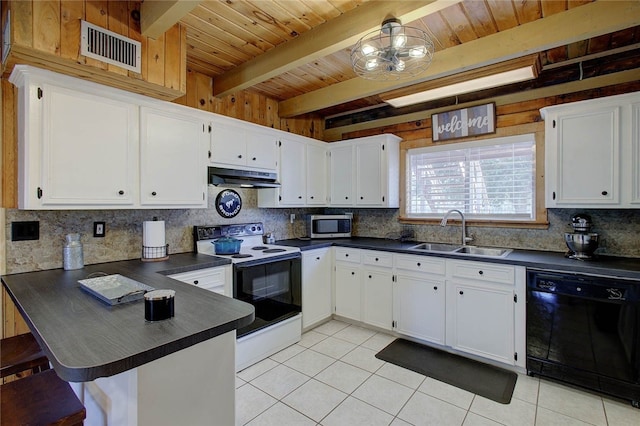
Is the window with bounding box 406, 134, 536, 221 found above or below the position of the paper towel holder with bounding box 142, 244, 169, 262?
above

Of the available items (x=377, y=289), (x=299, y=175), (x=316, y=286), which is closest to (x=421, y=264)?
(x=377, y=289)

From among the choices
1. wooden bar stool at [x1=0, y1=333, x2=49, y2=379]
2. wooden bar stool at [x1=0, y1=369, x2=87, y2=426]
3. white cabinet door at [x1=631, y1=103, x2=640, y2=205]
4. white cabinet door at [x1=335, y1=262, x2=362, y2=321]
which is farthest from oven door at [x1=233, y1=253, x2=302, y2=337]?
white cabinet door at [x1=631, y1=103, x2=640, y2=205]

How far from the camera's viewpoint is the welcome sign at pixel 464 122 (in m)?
3.17

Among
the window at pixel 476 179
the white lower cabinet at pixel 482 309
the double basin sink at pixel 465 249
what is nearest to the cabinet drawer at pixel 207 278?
the double basin sink at pixel 465 249

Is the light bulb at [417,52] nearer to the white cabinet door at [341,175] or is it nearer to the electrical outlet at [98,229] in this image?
the white cabinet door at [341,175]

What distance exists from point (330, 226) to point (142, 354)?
3.07m

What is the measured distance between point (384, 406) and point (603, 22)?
284cm

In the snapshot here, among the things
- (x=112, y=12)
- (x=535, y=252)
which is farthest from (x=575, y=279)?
(x=112, y=12)

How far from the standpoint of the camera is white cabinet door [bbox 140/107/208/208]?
92.4 inches

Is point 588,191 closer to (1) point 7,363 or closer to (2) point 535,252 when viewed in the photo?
(2) point 535,252

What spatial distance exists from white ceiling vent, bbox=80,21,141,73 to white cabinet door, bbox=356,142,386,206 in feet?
8.07

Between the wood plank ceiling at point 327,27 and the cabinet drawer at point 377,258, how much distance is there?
1.63 m

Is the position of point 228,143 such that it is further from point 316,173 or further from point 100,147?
point 316,173

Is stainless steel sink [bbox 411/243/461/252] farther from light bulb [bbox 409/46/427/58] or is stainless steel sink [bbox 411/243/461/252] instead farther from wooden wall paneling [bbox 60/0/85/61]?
wooden wall paneling [bbox 60/0/85/61]
